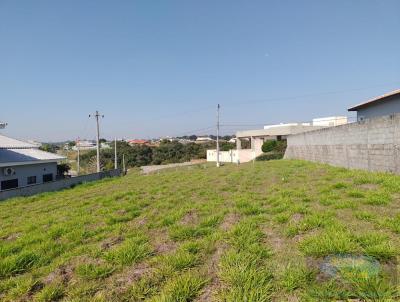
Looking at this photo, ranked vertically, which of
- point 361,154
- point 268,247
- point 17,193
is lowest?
point 17,193

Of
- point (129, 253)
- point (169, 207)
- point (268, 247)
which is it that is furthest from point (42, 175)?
point (268, 247)

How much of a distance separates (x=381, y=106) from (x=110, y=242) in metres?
19.4

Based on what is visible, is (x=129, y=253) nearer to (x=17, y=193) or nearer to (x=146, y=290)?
(x=146, y=290)

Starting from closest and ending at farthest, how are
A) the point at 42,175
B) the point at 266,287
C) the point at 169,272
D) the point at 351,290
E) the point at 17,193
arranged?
the point at 351,290 → the point at 266,287 → the point at 169,272 → the point at 17,193 → the point at 42,175

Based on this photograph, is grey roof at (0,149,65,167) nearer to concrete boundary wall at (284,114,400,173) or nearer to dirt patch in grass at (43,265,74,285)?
dirt patch in grass at (43,265,74,285)

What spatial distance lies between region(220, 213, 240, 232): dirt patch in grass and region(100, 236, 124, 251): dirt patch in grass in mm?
1684

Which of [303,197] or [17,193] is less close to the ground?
[303,197]

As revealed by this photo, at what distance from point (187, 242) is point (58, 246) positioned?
2100mm

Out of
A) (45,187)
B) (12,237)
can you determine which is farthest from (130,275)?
(45,187)

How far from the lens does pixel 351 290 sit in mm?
2236

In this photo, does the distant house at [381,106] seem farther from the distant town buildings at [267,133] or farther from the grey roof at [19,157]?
the grey roof at [19,157]

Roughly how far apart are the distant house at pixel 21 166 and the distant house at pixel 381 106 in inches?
848

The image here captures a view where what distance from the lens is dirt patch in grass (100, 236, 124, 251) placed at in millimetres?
3783

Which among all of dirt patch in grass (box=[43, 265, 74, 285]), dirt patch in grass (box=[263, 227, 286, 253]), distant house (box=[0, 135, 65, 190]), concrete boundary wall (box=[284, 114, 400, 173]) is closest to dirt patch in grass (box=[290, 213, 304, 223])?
dirt patch in grass (box=[263, 227, 286, 253])
